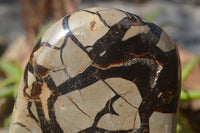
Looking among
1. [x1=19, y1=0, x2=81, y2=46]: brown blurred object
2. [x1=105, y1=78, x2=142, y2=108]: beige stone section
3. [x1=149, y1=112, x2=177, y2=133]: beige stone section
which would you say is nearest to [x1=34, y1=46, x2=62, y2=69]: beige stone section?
[x1=105, y1=78, x2=142, y2=108]: beige stone section

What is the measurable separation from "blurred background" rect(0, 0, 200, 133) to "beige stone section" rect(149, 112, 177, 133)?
0.62 metres

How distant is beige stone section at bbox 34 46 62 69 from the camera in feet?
2.06

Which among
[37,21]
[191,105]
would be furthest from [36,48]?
[191,105]

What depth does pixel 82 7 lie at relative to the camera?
270 cm

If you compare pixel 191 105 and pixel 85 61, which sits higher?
pixel 85 61

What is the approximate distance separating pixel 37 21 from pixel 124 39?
4.01ft

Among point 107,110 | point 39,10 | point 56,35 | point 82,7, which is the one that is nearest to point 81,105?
point 107,110

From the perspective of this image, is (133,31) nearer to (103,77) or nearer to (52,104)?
(103,77)

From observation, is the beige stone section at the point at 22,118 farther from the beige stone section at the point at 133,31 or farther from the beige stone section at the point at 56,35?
the beige stone section at the point at 133,31

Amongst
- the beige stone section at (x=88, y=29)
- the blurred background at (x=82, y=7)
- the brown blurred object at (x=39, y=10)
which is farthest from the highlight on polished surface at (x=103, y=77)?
the brown blurred object at (x=39, y=10)

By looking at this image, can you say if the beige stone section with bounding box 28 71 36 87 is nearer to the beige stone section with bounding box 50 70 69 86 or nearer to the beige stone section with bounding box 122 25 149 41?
the beige stone section with bounding box 50 70 69 86

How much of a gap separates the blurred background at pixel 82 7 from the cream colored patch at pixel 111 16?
758 millimetres

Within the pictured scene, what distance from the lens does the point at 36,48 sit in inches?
25.9

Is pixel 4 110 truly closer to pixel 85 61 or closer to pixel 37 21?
pixel 37 21
